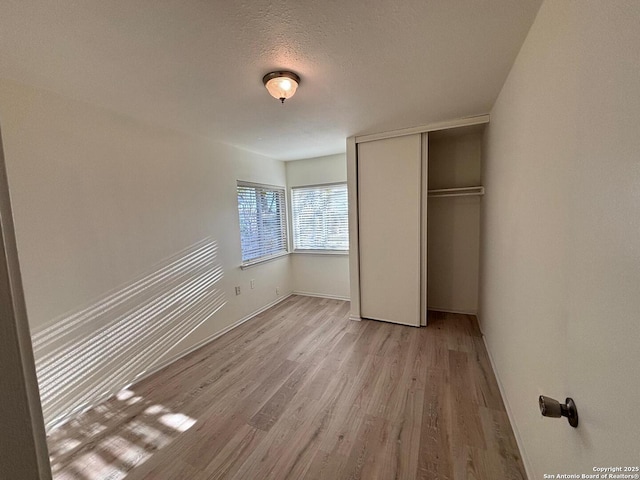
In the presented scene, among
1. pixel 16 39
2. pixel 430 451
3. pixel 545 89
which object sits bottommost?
pixel 430 451

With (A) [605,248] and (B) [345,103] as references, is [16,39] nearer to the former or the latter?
(B) [345,103]

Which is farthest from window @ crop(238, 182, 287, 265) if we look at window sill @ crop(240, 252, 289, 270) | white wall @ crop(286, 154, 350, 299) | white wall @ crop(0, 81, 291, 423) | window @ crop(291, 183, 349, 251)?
white wall @ crop(0, 81, 291, 423)

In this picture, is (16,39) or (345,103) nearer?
(16,39)

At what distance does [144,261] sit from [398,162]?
2917 millimetres

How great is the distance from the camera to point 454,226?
3.62 metres

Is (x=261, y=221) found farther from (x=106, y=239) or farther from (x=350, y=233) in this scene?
(x=106, y=239)

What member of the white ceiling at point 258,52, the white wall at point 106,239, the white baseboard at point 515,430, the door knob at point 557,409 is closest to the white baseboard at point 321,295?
the white wall at point 106,239

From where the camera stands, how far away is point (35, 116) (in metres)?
1.83

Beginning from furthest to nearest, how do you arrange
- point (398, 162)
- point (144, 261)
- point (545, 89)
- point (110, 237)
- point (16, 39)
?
1. point (398, 162)
2. point (144, 261)
3. point (110, 237)
4. point (16, 39)
5. point (545, 89)

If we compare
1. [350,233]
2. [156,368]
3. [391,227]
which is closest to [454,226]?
[391,227]

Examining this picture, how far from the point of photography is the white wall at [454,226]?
350 centimetres

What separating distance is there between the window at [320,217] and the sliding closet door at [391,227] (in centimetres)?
88

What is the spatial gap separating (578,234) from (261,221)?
3722 millimetres

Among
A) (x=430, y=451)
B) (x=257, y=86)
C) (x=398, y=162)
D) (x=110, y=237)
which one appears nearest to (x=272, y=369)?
(x=430, y=451)
